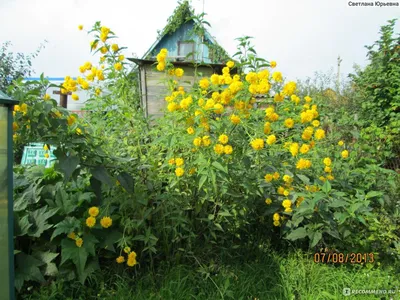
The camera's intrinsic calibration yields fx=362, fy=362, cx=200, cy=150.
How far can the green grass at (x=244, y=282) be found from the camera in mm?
2258

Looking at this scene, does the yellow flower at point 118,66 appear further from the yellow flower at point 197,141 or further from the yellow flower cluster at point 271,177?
the yellow flower cluster at point 271,177

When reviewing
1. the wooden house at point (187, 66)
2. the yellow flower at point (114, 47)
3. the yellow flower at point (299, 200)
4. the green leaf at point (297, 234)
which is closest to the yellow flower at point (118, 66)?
the yellow flower at point (114, 47)

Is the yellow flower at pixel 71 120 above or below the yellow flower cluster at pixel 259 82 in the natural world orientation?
below

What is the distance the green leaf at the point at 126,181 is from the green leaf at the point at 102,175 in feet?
0.20

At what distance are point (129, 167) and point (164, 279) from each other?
2.57 ft

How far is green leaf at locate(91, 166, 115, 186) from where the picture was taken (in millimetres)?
2037

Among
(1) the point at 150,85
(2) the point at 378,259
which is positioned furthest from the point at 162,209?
(2) the point at 378,259

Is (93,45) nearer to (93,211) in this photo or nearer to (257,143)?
(93,211)

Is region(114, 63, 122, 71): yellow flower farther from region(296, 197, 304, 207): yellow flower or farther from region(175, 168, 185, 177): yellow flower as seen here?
region(296, 197, 304, 207): yellow flower

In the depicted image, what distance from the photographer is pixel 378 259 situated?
2.90 metres

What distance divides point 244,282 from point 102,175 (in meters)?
1.20
